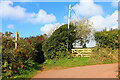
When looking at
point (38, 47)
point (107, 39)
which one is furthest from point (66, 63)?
point (107, 39)

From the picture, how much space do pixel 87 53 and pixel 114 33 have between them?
147 inches

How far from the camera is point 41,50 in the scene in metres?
15.1

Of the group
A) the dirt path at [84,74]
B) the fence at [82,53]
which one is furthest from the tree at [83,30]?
the dirt path at [84,74]

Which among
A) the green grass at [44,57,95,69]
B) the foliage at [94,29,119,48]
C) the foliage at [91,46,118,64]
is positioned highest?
the foliage at [94,29,119,48]

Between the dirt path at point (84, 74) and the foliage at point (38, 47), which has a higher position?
the foliage at point (38, 47)

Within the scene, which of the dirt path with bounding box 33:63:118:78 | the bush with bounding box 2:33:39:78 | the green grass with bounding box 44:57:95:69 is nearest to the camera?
the dirt path with bounding box 33:63:118:78

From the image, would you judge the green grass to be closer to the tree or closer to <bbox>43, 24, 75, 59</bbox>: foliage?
<bbox>43, 24, 75, 59</bbox>: foliage

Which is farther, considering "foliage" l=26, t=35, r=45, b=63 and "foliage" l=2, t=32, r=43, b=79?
"foliage" l=26, t=35, r=45, b=63

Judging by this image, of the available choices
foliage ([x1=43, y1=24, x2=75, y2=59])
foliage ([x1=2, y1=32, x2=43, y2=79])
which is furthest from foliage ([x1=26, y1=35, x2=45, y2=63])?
foliage ([x1=2, y1=32, x2=43, y2=79])

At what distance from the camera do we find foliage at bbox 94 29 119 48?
13219 mm

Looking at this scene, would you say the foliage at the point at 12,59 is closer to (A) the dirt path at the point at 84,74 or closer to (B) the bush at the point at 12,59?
(B) the bush at the point at 12,59

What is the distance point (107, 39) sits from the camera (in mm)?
13352

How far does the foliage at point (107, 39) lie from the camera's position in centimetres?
1322

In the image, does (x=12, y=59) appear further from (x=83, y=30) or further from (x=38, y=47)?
(x=83, y=30)
